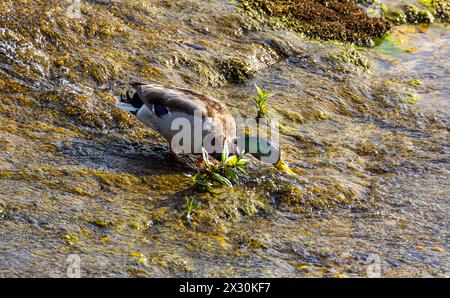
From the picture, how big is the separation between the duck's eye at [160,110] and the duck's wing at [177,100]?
0.04 ft

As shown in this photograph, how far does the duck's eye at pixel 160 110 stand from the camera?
6.66 metres

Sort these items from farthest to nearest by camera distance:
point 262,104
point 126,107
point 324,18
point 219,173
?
point 324,18, point 262,104, point 126,107, point 219,173

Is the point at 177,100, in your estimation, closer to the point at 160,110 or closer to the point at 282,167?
the point at 160,110

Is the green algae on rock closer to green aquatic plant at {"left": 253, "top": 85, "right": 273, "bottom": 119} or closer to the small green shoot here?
green aquatic plant at {"left": 253, "top": 85, "right": 273, "bottom": 119}

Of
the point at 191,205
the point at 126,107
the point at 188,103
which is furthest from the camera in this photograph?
the point at 126,107

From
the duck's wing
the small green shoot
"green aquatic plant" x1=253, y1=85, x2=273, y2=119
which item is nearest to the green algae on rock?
"green aquatic plant" x1=253, y1=85, x2=273, y2=119

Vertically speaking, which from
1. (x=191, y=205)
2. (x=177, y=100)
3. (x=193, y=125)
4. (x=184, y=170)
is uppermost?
(x=177, y=100)

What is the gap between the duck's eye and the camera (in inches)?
262

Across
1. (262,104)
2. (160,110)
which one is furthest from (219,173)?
(262,104)

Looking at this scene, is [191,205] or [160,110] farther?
[160,110]

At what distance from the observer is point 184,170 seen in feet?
21.6

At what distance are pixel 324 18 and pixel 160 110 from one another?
480 centimetres

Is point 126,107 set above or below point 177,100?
below
